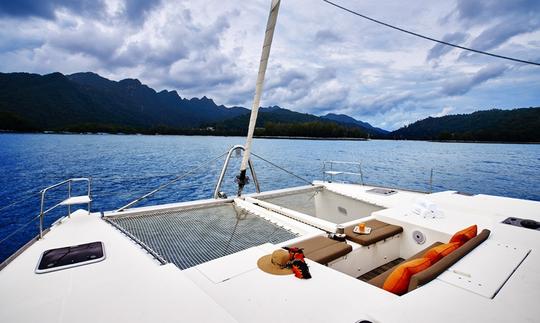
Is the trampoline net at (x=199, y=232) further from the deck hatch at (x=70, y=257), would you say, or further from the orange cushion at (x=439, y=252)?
the orange cushion at (x=439, y=252)

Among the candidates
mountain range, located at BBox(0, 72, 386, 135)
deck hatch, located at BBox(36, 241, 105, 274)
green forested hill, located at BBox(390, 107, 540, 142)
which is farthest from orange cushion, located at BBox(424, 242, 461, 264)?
mountain range, located at BBox(0, 72, 386, 135)

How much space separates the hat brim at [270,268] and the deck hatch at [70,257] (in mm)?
1511

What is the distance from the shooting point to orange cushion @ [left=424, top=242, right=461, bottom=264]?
2.38m

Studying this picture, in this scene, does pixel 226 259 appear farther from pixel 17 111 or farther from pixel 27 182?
pixel 17 111

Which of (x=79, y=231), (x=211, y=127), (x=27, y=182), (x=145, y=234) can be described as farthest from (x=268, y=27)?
(x=211, y=127)

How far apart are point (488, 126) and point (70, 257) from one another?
86452mm

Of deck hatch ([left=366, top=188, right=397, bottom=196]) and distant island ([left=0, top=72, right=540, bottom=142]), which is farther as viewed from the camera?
distant island ([left=0, top=72, right=540, bottom=142])

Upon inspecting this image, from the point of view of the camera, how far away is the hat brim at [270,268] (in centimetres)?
231

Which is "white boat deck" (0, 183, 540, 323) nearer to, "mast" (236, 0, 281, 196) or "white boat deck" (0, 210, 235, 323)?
"white boat deck" (0, 210, 235, 323)

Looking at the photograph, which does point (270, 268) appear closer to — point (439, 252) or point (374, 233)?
point (439, 252)

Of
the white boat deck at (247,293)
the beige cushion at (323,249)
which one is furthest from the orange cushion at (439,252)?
the beige cushion at (323,249)

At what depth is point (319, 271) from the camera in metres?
2.34

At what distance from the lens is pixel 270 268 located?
2.38 metres

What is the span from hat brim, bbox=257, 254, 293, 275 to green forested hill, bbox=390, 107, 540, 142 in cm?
6817
